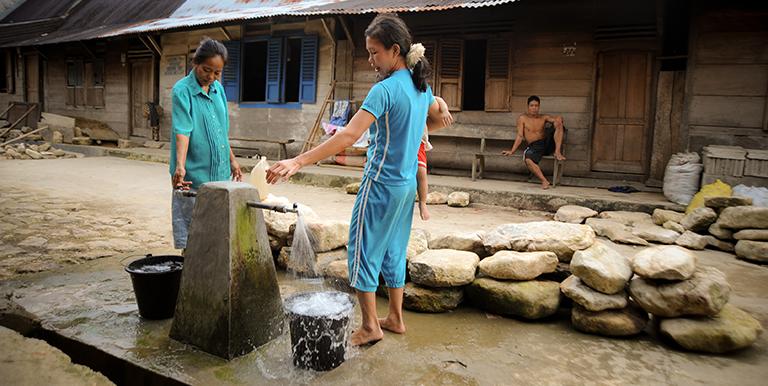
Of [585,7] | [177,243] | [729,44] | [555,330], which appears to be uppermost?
[585,7]

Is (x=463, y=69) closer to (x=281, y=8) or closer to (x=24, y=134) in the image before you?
(x=281, y=8)

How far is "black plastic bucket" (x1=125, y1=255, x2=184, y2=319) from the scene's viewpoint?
3066 mm

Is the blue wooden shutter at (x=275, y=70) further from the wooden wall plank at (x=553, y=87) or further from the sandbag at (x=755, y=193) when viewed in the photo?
the sandbag at (x=755, y=193)

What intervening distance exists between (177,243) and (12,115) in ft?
63.1

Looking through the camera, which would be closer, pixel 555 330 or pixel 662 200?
pixel 555 330

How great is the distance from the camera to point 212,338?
2.73m

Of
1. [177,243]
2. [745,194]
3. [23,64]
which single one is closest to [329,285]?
[177,243]

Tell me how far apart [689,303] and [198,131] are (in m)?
3.11

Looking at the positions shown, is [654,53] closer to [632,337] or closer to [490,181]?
[490,181]

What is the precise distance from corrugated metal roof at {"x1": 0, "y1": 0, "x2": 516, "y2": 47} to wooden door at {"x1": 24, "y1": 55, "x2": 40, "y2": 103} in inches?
30.2

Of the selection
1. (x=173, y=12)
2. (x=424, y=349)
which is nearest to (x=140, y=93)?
(x=173, y=12)

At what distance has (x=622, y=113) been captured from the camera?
29.4 ft

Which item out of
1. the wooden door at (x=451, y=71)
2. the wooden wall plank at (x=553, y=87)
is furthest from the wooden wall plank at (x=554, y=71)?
the wooden door at (x=451, y=71)

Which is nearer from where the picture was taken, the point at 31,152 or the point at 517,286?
the point at 517,286
